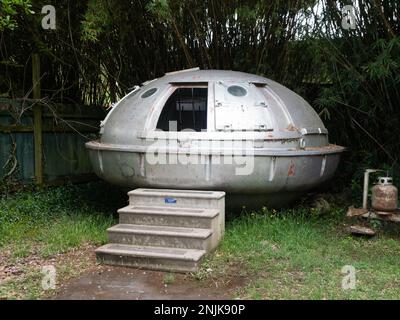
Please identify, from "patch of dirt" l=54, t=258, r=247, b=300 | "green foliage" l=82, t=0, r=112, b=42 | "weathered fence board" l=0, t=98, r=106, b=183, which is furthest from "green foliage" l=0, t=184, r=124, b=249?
"green foliage" l=82, t=0, r=112, b=42

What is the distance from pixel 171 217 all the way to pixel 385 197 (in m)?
2.50

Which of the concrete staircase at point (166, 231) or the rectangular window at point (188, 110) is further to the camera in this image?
the rectangular window at point (188, 110)

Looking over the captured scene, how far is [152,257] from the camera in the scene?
15.3ft

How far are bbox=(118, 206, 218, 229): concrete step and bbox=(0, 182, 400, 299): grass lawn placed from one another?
372 mm

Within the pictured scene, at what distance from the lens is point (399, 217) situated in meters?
5.56

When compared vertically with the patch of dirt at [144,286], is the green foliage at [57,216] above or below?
above

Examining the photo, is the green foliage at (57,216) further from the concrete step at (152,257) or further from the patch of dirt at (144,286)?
the patch of dirt at (144,286)

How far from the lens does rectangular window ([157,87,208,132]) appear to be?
7617 mm

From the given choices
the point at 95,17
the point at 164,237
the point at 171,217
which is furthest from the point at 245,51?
the point at 164,237

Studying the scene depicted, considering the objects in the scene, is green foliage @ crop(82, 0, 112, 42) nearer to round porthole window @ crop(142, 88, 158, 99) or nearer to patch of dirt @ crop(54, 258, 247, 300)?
round porthole window @ crop(142, 88, 158, 99)

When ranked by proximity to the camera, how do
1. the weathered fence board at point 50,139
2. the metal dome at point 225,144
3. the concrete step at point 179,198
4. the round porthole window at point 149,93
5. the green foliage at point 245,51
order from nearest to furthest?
the concrete step at point 179,198 < the metal dome at point 225,144 < the round porthole window at point 149,93 < the green foliage at point 245,51 < the weathered fence board at point 50,139

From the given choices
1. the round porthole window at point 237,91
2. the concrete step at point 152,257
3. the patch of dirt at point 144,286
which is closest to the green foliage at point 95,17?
the round porthole window at point 237,91

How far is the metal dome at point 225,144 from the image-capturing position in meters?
5.55
